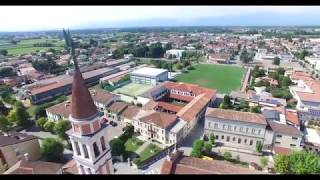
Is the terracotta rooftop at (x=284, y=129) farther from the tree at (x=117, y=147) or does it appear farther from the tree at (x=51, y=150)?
the tree at (x=51, y=150)

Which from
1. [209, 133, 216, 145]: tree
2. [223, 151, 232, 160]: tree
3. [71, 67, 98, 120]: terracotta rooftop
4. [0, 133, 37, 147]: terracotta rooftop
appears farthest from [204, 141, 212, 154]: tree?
[0, 133, 37, 147]: terracotta rooftop

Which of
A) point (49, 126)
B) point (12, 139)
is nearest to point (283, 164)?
point (12, 139)

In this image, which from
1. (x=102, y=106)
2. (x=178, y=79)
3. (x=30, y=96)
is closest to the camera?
(x=102, y=106)

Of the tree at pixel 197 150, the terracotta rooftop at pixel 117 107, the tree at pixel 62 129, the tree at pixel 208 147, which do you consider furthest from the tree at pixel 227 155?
the tree at pixel 62 129

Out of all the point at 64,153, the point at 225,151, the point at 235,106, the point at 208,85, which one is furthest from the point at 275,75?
the point at 64,153

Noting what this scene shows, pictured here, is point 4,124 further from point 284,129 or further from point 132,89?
point 284,129
